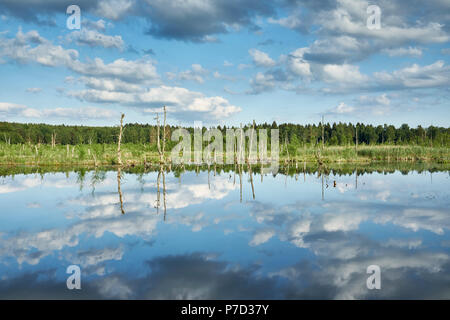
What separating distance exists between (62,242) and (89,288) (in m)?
3.92

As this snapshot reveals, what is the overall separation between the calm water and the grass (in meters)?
29.1

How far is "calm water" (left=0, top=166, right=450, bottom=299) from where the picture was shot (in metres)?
6.98

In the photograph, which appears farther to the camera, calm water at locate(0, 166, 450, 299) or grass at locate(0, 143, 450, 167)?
grass at locate(0, 143, 450, 167)

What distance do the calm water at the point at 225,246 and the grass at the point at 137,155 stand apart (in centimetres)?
2905

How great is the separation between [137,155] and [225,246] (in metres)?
47.4

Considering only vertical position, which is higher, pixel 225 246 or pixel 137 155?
pixel 137 155

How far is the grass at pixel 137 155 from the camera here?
4552 cm

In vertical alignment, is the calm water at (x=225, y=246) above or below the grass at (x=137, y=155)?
below

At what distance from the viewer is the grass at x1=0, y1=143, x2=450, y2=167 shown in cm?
4552

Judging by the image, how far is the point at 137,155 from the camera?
2162 inches

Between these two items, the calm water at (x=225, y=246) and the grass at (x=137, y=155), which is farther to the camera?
the grass at (x=137, y=155)

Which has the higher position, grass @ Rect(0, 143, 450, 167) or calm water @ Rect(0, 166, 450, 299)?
grass @ Rect(0, 143, 450, 167)
